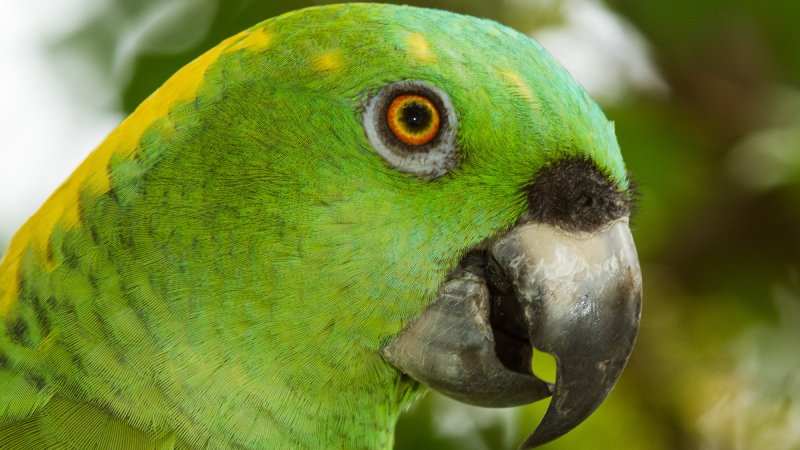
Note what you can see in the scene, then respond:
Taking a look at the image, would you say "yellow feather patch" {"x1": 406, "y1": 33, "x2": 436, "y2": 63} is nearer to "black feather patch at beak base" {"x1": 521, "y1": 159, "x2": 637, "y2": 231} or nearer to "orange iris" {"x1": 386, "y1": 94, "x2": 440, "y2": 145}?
"orange iris" {"x1": 386, "y1": 94, "x2": 440, "y2": 145}

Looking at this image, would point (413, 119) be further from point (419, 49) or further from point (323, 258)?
point (323, 258)

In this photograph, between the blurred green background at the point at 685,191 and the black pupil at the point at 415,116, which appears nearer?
the black pupil at the point at 415,116

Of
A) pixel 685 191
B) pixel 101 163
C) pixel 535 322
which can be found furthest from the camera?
pixel 685 191

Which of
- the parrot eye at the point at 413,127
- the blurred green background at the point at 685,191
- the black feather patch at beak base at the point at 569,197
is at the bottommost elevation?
the blurred green background at the point at 685,191

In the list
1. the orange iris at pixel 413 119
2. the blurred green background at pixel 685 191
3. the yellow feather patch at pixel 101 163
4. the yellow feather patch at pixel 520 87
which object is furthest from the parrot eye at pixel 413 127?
the blurred green background at pixel 685 191

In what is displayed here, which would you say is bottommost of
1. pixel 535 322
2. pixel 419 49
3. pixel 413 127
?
pixel 535 322

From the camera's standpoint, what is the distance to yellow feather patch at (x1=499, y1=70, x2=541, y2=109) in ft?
4.91

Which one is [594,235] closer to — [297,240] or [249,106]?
[297,240]

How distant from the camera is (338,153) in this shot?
151cm

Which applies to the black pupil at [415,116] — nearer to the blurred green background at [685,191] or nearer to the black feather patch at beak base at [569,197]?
the black feather patch at beak base at [569,197]

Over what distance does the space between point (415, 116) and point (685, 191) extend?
1323mm

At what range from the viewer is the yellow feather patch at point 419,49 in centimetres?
151

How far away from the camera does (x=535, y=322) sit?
147 cm

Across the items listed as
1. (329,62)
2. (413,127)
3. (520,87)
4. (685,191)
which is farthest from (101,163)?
(685,191)
